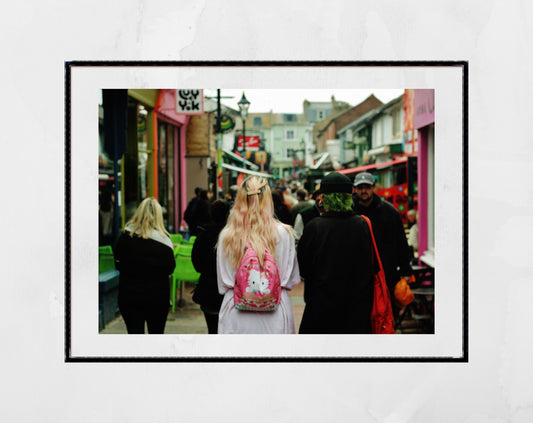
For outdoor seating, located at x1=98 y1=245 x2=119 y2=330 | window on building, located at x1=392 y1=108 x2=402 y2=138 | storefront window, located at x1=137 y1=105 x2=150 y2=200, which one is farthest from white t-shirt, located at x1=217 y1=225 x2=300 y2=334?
window on building, located at x1=392 y1=108 x2=402 y2=138

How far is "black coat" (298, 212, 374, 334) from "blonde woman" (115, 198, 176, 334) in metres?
1.55

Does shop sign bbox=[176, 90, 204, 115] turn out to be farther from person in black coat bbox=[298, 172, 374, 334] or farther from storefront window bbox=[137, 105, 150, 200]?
person in black coat bbox=[298, 172, 374, 334]

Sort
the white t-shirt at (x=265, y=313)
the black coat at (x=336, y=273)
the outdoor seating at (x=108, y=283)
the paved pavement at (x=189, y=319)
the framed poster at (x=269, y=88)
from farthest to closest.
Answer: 1. the paved pavement at (x=189, y=319)
2. the outdoor seating at (x=108, y=283)
3. the black coat at (x=336, y=273)
4. the white t-shirt at (x=265, y=313)
5. the framed poster at (x=269, y=88)

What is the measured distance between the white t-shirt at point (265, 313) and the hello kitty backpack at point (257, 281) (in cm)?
10

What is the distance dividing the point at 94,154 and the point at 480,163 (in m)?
2.42

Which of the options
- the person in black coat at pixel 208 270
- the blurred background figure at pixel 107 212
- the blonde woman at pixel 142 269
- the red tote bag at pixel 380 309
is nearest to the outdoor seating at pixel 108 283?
the blurred background figure at pixel 107 212

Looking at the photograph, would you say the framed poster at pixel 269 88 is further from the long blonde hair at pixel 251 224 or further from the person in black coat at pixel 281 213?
the person in black coat at pixel 281 213

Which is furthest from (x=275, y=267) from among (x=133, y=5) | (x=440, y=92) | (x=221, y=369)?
(x=133, y=5)

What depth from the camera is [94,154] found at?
3984 mm

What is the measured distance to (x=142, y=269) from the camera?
206 inches

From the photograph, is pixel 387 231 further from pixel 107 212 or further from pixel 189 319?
pixel 107 212

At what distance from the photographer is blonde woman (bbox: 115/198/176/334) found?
5223 millimetres

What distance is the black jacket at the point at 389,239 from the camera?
502 cm

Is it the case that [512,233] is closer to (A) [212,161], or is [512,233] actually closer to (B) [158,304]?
(B) [158,304]
